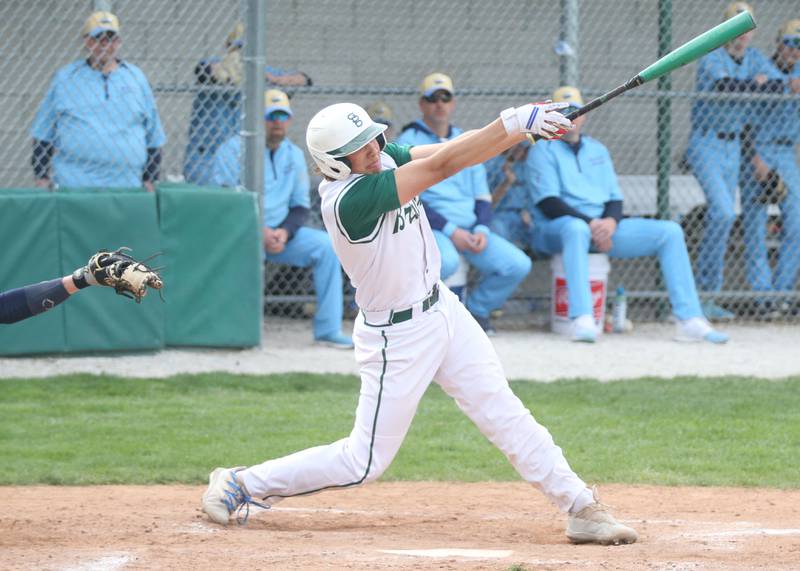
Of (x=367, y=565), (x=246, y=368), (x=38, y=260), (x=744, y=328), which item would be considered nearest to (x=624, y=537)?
(x=367, y=565)

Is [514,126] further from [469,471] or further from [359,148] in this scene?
[469,471]

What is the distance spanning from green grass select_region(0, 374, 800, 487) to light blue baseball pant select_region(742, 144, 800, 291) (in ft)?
7.65

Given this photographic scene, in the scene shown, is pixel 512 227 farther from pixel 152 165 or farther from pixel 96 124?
pixel 96 124

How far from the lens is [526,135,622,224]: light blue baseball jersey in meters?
9.81

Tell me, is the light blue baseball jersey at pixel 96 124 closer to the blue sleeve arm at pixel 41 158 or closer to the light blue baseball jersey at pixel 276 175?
the blue sleeve arm at pixel 41 158

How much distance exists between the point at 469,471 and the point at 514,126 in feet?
8.01

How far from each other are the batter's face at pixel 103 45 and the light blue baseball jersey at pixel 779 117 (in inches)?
206

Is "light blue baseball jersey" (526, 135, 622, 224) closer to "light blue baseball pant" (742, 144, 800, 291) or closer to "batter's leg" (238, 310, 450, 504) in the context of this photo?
"light blue baseball pant" (742, 144, 800, 291)

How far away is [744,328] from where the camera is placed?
1050 centimetres

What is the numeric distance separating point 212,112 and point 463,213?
1.99 meters

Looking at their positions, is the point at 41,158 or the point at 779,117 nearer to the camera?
the point at 41,158

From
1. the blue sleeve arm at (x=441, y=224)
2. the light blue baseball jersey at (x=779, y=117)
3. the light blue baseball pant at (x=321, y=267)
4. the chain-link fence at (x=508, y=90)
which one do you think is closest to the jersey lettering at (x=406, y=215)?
the light blue baseball pant at (x=321, y=267)

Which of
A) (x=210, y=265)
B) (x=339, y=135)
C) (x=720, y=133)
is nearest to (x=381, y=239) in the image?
(x=339, y=135)

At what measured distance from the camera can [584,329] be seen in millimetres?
9531
